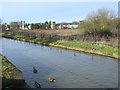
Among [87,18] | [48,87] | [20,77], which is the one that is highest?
[87,18]

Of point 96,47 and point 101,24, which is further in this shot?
point 101,24

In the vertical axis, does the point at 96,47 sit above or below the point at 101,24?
below

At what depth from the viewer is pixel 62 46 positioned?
3044 centimetres

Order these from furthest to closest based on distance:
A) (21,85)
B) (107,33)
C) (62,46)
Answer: (107,33), (62,46), (21,85)

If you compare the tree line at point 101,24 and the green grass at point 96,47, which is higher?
the tree line at point 101,24

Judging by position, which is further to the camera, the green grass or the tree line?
the tree line

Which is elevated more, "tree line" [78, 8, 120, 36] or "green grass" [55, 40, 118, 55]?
"tree line" [78, 8, 120, 36]

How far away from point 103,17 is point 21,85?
2689 centimetres

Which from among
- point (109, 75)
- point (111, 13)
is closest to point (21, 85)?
point (109, 75)

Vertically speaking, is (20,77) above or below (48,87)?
above

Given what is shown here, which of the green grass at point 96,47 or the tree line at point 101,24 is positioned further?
the tree line at point 101,24

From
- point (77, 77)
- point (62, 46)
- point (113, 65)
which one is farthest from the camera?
point (62, 46)

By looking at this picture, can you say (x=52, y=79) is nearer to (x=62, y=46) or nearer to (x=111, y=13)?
(x=62, y=46)

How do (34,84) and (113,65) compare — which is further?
(113,65)
